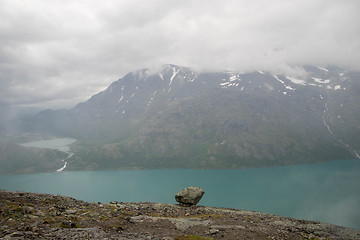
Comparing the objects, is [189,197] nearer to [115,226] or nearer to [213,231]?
[213,231]

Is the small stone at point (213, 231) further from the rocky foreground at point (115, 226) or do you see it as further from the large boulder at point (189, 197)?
the large boulder at point (189, 197)

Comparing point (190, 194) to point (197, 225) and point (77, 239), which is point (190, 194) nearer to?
point (197, 225)

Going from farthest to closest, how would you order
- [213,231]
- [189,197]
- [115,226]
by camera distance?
1. [189,197]
2. [213,231]
3. [115,226]

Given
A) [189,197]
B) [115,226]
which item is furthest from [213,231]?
[189,197]

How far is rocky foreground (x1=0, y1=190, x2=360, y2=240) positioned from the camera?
17.8 metres

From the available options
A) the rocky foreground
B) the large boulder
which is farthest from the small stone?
the large boulder

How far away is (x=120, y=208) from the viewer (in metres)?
29.3

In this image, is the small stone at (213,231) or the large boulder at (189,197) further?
the large boulder at (189,197)

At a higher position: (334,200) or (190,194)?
(190,194)

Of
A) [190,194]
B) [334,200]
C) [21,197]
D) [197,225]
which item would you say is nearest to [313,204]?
[334,200]

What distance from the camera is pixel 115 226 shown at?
70.3ft

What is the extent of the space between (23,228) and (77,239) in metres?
5.08

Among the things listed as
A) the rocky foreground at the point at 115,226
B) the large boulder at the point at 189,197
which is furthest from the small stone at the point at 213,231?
the large boulder at the point at 189,197

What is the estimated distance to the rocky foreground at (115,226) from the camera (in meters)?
17.8
